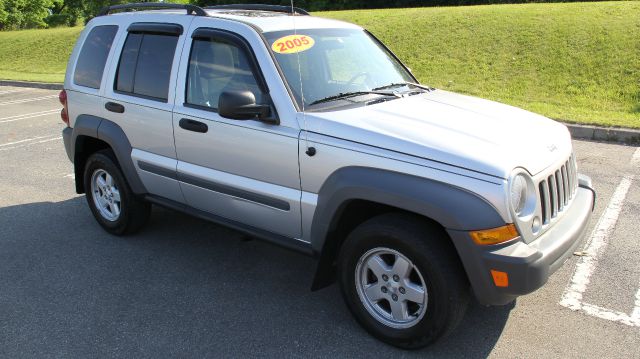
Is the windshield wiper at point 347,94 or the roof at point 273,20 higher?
the roof at point 273,20

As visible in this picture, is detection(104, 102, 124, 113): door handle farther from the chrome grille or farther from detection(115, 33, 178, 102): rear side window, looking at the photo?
the chrome grille

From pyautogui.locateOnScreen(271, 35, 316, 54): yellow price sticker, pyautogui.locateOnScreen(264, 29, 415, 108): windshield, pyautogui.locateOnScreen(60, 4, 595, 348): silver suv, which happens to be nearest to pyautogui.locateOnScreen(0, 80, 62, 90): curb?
pyautogui.locateOnScreen(60, 4, 595, 348): silver suv

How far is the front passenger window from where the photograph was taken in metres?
3.92

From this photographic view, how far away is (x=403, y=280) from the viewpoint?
3.29 m

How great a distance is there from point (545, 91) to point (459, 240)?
9.97 meters

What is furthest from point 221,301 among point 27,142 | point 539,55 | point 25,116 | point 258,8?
point 539,55

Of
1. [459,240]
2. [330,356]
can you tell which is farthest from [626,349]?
[330,356]

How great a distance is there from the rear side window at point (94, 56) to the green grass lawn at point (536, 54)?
23.8 ft

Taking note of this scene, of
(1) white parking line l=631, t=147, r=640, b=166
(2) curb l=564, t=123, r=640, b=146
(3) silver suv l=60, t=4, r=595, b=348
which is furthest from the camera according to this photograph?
(2) curb l=564, t=123, r=640, b=146

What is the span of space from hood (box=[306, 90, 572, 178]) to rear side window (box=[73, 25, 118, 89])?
239 cm

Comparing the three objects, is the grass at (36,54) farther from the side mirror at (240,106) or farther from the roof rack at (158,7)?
the side mirror at (240,106)

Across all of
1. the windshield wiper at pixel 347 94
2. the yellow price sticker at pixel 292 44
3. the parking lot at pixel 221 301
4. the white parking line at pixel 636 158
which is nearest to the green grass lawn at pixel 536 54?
the white parking line at pixel 636 158

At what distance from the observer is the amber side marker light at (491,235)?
115 inches

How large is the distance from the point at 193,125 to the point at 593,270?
3186 mm
